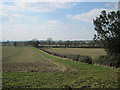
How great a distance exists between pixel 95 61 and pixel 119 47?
13.2 ft

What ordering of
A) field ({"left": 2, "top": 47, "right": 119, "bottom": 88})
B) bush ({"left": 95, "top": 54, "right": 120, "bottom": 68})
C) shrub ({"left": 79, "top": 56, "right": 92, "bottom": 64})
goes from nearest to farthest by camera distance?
field ({"left": 2, "top": 47, "right": 119, "bottom": 88})
bush ({"left": 95, "top": 54, "right": 120, "bottom": 68})
shrub ({"left": 79, "top": 56, "right": 92, "bottom": 64})

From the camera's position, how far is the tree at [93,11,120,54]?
20.3 meters

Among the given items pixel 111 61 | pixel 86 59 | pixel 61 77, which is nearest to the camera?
pixel 61 77

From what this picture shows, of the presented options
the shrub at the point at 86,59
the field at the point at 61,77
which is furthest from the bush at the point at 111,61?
the shrub at the point at 86,59

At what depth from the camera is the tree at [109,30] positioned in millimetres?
20266

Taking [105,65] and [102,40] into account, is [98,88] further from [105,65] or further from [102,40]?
[102,40]

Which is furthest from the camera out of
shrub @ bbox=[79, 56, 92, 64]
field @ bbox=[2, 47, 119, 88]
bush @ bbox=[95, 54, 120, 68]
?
shrub @ bbox=[79, 56, 92, 64]

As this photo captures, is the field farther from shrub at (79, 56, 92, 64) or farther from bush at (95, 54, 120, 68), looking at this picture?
shrub at (79, 56, 92, 64)

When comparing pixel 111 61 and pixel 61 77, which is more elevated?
pixel 111 61

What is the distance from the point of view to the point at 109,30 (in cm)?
2084

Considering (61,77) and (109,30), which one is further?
(109,30)

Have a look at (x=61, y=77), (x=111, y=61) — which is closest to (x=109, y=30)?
(x=111, y=61)

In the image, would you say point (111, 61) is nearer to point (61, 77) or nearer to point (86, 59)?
point (86, 59)

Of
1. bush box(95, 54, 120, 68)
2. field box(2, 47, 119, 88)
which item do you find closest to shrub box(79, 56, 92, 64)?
bush box(95, 54, 120, 68)
